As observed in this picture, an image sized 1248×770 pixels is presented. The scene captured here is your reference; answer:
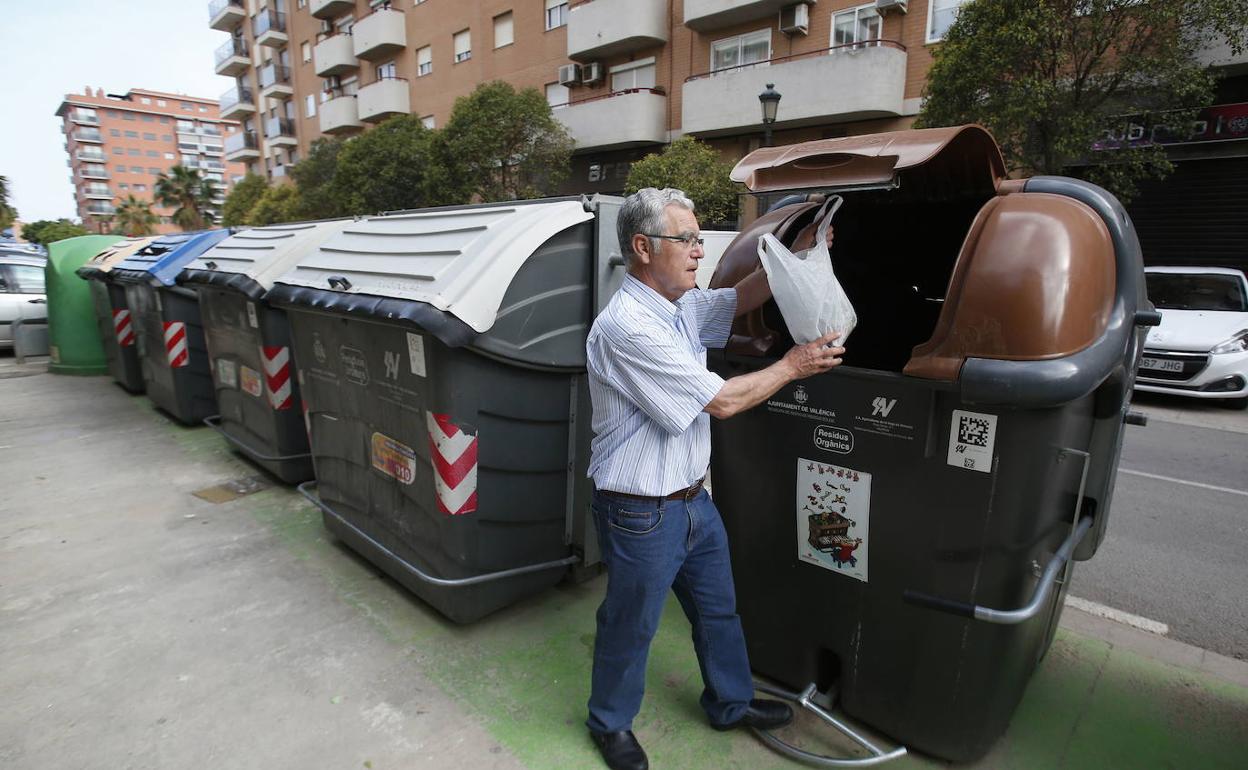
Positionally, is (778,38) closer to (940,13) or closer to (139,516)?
(940,13)

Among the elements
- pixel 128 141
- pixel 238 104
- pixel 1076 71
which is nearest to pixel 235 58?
pixel 238 104

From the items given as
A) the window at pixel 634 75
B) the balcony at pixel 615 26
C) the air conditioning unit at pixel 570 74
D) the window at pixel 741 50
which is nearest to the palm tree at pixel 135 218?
the air conditioning unit at pixel 570 74

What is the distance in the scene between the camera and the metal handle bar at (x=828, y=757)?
2145mm

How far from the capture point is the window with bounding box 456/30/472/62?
23172 millimetres

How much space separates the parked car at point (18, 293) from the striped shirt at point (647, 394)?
40.7 ft

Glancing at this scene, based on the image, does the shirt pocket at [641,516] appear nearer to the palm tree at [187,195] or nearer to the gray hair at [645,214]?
the gray hair at [645,214]

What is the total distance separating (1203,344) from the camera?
7750 millimetres

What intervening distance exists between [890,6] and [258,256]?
13956 millimetres

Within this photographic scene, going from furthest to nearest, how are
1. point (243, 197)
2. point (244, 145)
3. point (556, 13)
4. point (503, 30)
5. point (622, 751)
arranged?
1. point (244, 145)
2. point (243, 197)
3. point (503, 30)
4. point (556, 13)
5. point (622, 751)

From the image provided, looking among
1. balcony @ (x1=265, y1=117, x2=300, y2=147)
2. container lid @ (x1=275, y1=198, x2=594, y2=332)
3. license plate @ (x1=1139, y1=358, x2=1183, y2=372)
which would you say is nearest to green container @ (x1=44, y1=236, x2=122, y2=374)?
container lid @ (x1=275, y1=198, x2=594, y2=332)

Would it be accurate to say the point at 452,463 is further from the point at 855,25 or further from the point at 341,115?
the point at 341,115

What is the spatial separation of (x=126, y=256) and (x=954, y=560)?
8.21m

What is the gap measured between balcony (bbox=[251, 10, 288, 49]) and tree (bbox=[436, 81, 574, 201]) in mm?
22230

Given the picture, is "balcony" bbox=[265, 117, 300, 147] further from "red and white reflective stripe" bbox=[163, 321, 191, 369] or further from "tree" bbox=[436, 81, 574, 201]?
"red and white reflective stripe" bbox=[163, 321, 191, 369]
